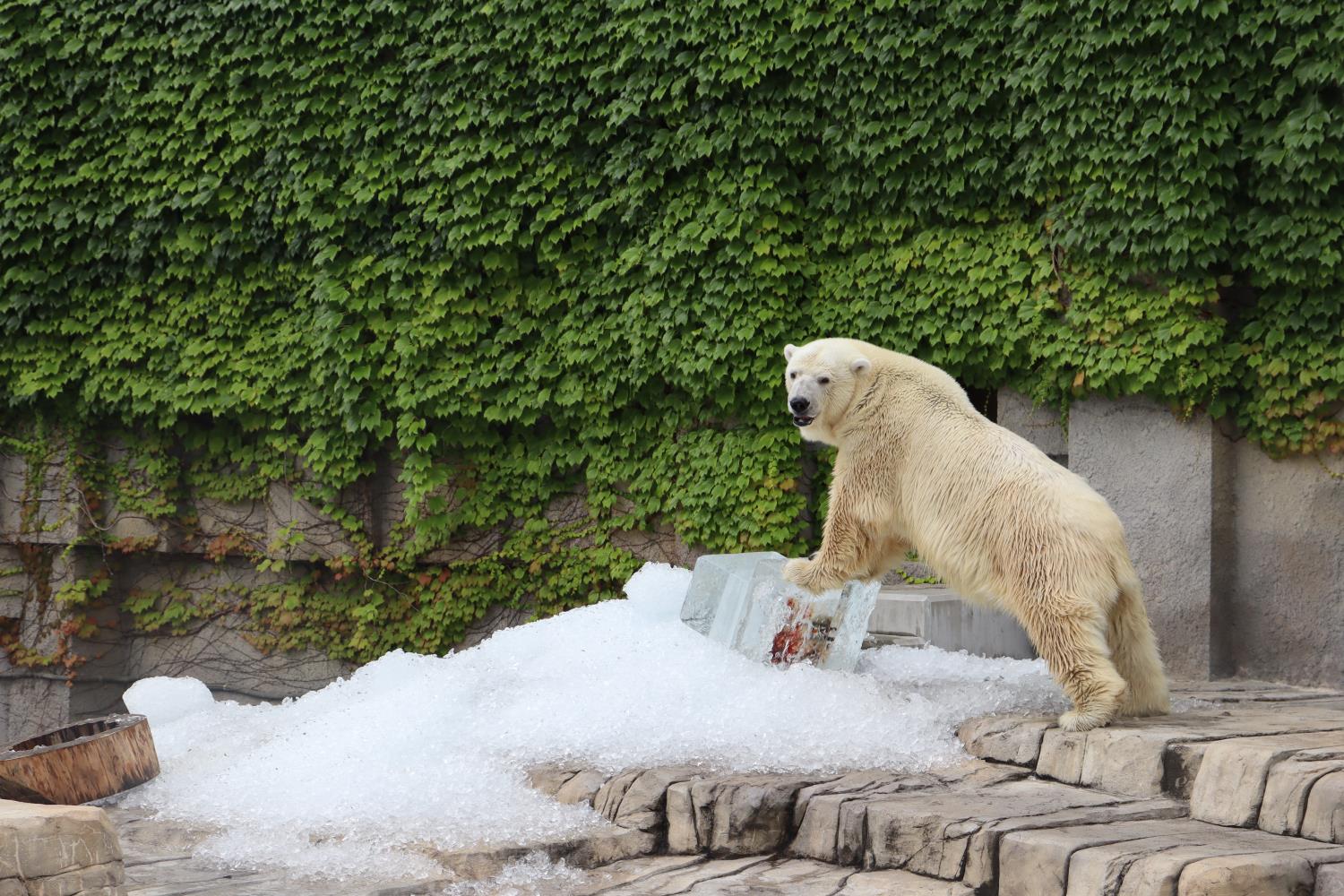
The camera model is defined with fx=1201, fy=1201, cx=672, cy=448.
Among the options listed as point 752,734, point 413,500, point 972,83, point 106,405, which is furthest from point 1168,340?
point 106,405

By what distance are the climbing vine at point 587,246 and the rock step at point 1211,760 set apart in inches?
109

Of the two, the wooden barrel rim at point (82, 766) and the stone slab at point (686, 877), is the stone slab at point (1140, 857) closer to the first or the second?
the stone slab at point (686, 877)

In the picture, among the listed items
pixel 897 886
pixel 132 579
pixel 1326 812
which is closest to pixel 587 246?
pixel 132 579

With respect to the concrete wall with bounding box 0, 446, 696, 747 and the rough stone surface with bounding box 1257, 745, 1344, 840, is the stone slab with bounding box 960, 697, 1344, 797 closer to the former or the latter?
the rough stone surface with bounding box 1257, 745, 1344, 840

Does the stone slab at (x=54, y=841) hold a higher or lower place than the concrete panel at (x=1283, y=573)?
lower

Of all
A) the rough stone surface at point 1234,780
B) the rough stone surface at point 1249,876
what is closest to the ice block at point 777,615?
the rough stone surface at point 1234,780

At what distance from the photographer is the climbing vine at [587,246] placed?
6059 millimetres

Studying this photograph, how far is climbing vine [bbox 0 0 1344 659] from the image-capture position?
6.06 metres

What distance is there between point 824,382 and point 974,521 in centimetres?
78

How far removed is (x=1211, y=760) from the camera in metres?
3.29

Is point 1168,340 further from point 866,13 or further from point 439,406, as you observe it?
point 439,406

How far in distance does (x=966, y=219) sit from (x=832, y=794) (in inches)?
168

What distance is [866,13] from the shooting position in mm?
6930

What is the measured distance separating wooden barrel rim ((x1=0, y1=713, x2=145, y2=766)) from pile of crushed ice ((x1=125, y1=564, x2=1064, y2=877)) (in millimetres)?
254
